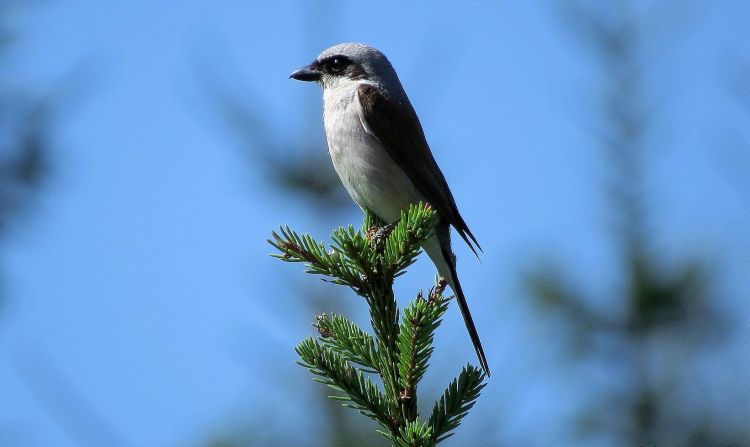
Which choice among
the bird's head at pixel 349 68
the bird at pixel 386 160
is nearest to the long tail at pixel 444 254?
the bird at pixel 386 160

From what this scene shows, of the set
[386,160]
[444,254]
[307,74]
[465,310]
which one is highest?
[307,74]

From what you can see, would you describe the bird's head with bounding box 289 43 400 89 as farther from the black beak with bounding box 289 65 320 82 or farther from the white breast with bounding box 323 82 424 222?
the white breast with bounding box 323 82 424 222

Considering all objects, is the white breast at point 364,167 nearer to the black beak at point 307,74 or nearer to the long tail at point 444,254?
the long tail at point 444,254

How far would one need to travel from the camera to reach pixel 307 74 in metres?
6.18

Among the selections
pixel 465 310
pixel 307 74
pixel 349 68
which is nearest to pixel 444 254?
pixel 465 310

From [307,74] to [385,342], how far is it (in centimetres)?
305

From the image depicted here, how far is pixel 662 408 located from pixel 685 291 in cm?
101

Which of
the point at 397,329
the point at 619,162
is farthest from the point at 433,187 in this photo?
the point at 619,162

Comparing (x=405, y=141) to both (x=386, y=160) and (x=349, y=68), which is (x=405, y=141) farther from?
(x=349, y=68)

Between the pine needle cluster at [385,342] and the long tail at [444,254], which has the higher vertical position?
the long tail at [444,254]

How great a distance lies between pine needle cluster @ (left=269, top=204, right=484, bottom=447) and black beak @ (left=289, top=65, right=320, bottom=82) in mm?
2634

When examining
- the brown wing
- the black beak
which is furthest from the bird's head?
the brown wing

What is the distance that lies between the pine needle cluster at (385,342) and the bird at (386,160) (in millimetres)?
1395

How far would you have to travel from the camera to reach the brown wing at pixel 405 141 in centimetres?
536
